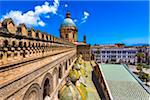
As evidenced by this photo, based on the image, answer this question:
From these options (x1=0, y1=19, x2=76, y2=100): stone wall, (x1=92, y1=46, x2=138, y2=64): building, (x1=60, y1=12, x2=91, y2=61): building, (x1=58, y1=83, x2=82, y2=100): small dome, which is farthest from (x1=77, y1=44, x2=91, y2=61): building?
(x1=58, y1=83, x2=82, y2=100): small dome

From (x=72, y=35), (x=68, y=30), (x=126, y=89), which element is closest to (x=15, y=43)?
(x=126, y=89)

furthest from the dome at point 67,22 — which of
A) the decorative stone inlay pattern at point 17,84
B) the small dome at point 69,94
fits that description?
the small dome at point 69,94

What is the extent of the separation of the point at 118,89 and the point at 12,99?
11363 mm

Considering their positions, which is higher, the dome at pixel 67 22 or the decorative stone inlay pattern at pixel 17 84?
the dome at pixel 67 22

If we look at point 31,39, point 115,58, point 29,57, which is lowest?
point 115,58

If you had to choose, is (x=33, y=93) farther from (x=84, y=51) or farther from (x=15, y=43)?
(x=84, y=51)

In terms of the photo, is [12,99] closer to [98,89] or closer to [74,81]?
[74,81]

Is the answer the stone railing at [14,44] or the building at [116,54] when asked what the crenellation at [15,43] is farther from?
the building at [116,54]

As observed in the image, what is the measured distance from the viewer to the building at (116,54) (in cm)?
6775

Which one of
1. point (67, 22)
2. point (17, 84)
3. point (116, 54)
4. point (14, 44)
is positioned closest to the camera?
point (17, 84)

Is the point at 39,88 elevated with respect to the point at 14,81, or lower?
lower

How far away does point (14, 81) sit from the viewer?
466cm

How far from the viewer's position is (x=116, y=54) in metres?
68.3

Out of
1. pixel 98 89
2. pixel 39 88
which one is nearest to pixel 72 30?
pixel 98 89
